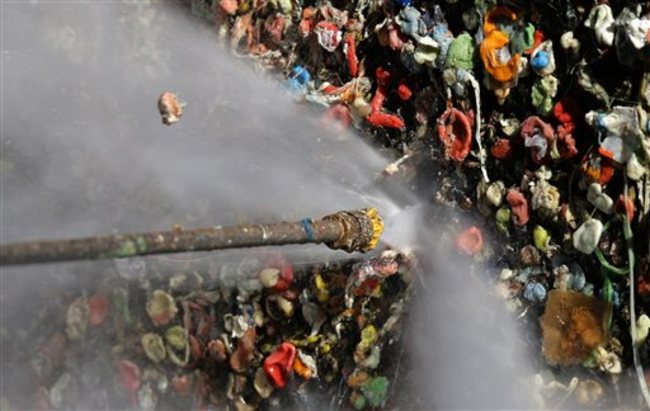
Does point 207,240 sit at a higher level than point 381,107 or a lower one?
higher

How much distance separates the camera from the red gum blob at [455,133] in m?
2.44

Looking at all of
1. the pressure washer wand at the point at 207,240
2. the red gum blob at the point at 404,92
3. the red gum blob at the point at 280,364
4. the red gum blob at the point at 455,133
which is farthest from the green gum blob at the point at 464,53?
the red gum blob at the point at 280,364

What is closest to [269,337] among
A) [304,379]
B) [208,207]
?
[304,379]

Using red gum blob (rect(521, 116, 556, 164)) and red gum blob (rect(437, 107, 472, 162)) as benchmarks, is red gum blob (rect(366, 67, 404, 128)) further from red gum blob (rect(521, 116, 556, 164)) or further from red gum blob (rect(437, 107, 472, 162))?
red gum blob (rect(521, 116, 556, 164))

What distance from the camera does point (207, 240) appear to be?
184 cm

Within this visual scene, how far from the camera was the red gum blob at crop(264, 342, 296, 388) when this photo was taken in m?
2.83

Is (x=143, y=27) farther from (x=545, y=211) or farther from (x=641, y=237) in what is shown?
(x=641, y=237)

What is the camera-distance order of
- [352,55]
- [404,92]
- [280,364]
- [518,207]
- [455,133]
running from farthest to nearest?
[280,364] → [352,55] → [404,92] → [455,133] → [518,207]

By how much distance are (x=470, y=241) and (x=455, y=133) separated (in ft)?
0.96

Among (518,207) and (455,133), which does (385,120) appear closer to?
(455,133)

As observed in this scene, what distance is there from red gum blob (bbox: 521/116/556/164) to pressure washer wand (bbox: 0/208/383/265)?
421 mm

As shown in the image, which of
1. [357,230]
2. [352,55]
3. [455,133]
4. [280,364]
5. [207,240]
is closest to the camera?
[207,240]

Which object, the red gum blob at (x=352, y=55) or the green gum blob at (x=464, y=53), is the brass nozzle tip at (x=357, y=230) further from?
the red gum blob at (x=352, y=55)

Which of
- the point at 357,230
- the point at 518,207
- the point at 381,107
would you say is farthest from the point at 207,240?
the point at 381,107
